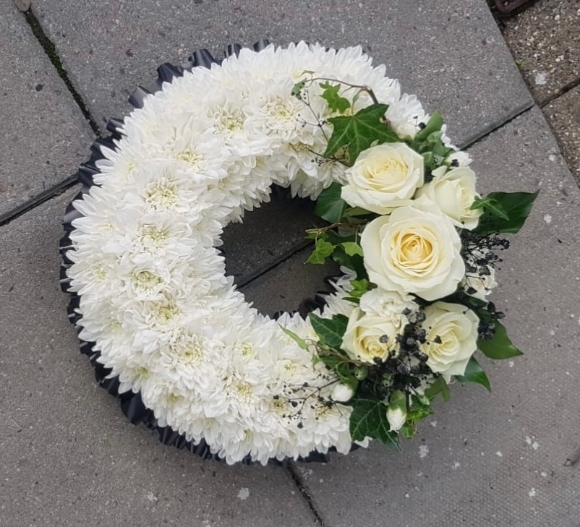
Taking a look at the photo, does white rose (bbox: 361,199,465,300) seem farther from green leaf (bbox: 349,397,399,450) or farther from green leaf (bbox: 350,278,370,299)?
green leaf (bbox: 349,397,399,450)

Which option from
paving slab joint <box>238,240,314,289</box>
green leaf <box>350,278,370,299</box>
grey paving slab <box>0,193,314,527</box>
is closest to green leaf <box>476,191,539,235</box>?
green leaf <box>350,278,370,299</box>

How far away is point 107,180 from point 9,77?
46 centimetres

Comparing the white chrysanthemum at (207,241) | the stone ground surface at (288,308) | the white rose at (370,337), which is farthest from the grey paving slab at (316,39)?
the white rose at (370,337)

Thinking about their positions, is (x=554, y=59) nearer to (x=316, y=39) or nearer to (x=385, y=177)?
(x=316, y=39)

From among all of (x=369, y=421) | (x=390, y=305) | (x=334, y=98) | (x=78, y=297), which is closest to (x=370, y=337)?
A: (x=390, y=305)

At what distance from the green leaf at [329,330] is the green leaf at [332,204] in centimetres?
17

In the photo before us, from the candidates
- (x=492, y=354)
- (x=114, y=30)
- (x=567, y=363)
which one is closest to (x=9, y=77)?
(x=114, y=30)

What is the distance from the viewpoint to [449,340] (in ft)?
3.18

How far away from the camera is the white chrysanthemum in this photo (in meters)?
1.04

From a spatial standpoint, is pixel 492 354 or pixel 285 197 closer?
pixel 492 354

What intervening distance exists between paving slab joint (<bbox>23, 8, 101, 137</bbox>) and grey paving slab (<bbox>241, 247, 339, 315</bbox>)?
475 millimetres

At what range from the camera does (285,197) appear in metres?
1.31

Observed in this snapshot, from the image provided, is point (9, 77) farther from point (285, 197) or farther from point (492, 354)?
point (492, 354)

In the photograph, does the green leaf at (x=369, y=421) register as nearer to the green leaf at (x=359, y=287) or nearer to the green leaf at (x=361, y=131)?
the green leaf at (x=359, y=287)
